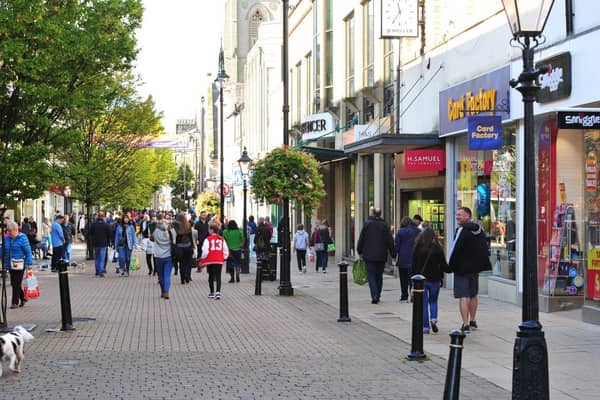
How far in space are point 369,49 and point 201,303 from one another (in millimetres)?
13727

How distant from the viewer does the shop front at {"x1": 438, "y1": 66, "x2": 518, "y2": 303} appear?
17625 millimetres

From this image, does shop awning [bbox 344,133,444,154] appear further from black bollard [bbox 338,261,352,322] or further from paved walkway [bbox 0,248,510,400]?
black bollard [bbox 338,261,352,322]

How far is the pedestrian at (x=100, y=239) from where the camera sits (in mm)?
26062

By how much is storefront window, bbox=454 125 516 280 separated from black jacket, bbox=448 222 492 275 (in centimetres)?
505

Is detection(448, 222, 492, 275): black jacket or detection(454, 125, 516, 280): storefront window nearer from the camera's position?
detection(448, 222, 492, 275): black jacket

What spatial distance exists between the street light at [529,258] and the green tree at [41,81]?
29.2 ft

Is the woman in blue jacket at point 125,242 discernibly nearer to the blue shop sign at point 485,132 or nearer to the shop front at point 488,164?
the shop front at point 488,164

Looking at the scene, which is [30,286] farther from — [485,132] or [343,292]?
[485,132]

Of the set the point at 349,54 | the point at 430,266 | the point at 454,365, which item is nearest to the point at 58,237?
the point at 349,54

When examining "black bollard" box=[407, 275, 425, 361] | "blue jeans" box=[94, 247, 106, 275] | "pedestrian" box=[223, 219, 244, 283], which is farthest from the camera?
"blue jeans" box=[94, 247, 106, 275]

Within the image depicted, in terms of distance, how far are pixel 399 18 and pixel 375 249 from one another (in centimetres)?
784

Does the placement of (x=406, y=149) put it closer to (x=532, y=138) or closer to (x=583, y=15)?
(x=583, y=15)

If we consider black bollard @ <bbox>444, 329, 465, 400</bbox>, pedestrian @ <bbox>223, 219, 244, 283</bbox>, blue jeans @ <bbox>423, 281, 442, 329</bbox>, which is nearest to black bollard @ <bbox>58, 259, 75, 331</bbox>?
blue jeans @ <bbox>423, 281, 442, 329</bbox>

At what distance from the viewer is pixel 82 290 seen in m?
22.0
